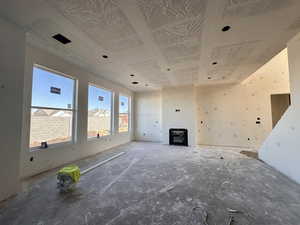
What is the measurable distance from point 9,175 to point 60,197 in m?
0.93

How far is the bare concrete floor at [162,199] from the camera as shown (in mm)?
1669

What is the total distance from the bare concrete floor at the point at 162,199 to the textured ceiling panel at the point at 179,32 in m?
2.91

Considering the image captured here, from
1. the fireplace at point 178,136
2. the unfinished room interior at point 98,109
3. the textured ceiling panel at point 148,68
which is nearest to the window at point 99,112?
the unfinished room interior at point 98,109

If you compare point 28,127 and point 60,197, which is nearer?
point 60,197

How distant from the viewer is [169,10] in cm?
191

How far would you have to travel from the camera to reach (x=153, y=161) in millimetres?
3957

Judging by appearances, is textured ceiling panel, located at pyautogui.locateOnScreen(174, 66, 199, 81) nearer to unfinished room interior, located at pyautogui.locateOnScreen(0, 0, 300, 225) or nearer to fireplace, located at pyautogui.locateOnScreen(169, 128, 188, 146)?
unfinished room interior, located at pyautogui.locateOnScreen(0, 0, 300, 225)

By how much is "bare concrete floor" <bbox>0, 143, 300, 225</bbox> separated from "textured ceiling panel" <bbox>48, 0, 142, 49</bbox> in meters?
2.87

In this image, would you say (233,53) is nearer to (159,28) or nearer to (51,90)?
(159,28)

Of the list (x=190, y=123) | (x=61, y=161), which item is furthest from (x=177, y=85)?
(x=61, y=161)

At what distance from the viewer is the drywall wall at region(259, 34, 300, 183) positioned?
2.68 meters

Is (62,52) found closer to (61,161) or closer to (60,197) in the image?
(61,161)

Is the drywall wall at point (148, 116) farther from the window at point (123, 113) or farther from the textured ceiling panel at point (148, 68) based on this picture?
the textured ceiling panel at point (148, 68)

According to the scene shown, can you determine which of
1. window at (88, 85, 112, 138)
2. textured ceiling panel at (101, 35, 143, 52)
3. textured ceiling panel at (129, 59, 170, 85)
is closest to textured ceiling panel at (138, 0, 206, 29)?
textured ceiling panel at (101, 35, 143, 52)
